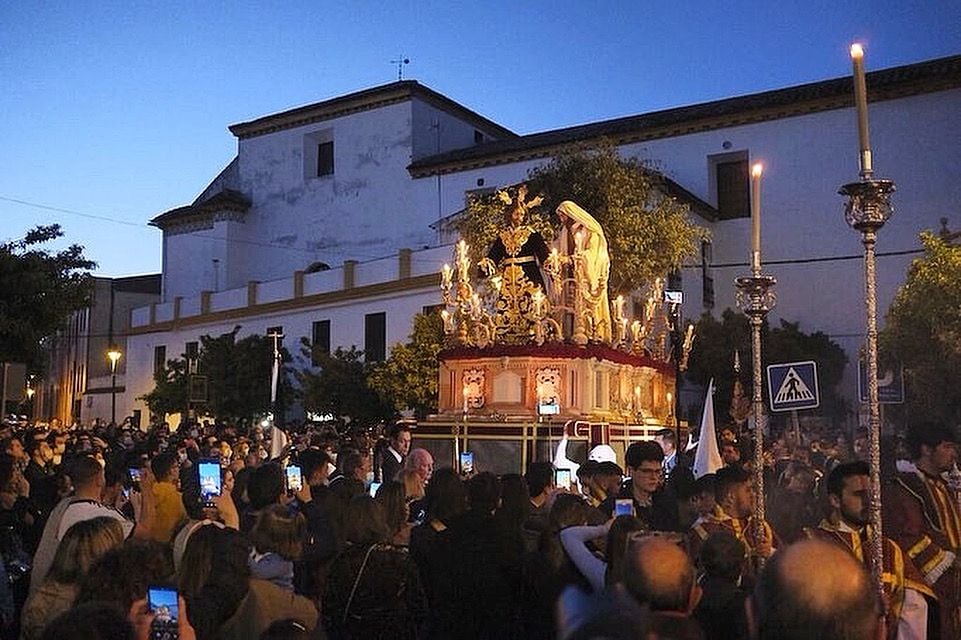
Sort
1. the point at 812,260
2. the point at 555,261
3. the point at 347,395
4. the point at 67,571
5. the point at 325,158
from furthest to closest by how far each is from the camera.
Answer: the point at 325,158 → the point at 812,260 → the point at 347,395 → the point at 555,261 → the point at 67,571

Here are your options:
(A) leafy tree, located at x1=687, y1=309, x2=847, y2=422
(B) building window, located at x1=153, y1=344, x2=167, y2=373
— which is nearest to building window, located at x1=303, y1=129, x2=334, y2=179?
(B) building window, located at x1=153, y1=344, x2=167, y2=373

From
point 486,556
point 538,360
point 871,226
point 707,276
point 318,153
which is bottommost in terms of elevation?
point 486,556

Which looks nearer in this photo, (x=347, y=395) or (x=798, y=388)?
(x=798, y=388)

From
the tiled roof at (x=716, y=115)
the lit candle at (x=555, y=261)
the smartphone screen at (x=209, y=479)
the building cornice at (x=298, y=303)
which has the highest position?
the tiled roof at (x=716, y=115)

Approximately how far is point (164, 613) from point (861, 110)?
458cm

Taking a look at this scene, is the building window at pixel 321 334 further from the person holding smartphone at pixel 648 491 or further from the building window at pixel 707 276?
the person holding smartphone at pixel 648 491

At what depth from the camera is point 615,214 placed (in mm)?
29906

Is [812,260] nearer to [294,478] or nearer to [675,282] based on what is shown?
[675,282]

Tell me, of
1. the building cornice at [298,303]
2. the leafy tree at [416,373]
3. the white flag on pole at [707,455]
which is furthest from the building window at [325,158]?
the white flag on pole at [707,455]

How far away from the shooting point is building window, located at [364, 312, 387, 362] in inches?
1518

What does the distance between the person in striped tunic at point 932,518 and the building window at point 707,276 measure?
3366cm

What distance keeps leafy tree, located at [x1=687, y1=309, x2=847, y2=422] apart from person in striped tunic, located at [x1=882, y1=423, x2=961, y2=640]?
28067 millimetres

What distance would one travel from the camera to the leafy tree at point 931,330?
2391cm

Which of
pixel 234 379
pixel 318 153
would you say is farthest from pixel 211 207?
pixel 234 379
